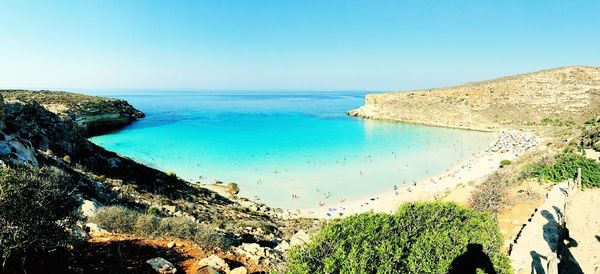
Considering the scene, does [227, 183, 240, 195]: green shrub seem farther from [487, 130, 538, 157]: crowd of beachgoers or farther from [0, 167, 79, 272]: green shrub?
[487, 130, 538, 157]: crowd of beachgoers

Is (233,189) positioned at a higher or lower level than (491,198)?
lower

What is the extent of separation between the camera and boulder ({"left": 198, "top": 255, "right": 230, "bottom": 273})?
22.0 ft

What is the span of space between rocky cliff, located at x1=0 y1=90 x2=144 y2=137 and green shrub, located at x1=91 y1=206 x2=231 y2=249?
49815 mm

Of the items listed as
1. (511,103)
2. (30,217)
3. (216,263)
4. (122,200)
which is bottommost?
(122,200)

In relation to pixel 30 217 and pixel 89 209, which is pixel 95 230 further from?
pixel 30 217

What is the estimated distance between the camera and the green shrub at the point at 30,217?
468 cm

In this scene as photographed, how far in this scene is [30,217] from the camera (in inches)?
194

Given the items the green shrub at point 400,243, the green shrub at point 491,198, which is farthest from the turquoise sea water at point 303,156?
the green shrub at point 400,243

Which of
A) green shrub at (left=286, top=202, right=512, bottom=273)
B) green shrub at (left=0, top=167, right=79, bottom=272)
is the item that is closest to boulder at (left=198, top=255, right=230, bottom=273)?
green shrub at (left=286, top=202, right=512, bottom=273)

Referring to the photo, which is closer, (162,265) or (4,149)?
(162,265)

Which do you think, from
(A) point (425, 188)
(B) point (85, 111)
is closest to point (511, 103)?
(A) point (425, 188)

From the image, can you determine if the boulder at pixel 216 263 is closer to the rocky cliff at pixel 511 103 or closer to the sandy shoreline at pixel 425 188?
the sandy shoreline at pixel 425 188

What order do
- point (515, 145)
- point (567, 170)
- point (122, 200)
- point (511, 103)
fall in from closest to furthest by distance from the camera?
point (122, 200), point (567, 170), point (515, 145), point (511, 103)

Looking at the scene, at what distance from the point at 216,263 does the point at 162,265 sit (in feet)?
3.52
